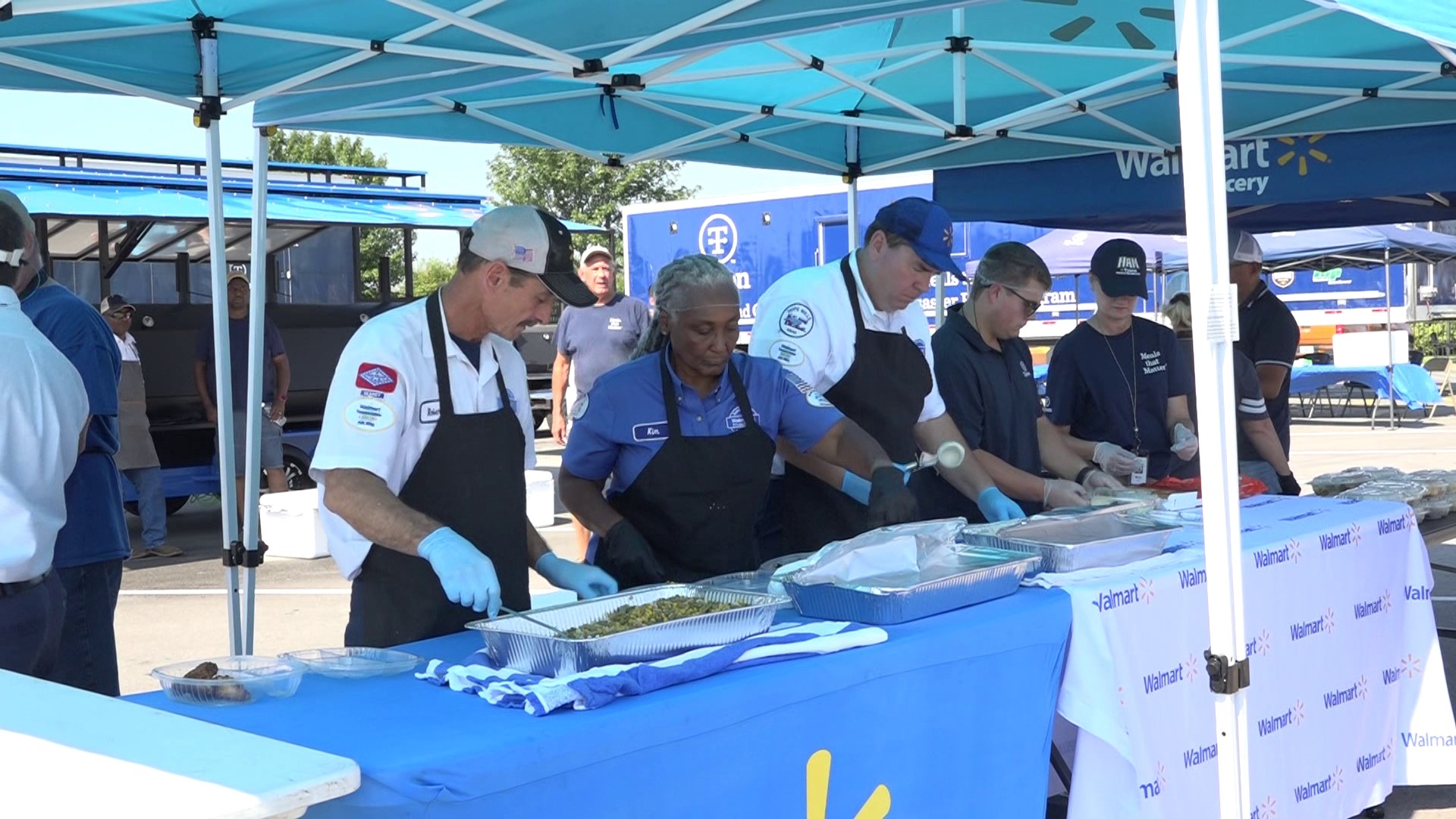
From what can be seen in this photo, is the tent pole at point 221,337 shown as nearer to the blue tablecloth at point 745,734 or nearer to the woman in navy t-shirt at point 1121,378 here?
the blue tablecloth at point 745,734

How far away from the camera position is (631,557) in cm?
280

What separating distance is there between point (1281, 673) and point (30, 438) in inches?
106

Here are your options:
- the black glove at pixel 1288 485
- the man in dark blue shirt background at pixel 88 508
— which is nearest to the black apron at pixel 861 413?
the man in dark blue shirt background at pixel 88 508

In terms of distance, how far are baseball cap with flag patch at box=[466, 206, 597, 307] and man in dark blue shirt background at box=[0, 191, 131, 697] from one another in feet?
3.66

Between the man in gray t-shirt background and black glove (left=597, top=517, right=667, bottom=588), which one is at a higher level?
the man in gray t-shirt background

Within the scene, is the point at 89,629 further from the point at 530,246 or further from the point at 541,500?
the point at 541,500

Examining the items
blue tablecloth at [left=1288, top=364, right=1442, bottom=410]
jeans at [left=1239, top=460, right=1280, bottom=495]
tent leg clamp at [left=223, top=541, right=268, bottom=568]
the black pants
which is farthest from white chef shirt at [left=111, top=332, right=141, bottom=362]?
blue tablecloth at [left=1288, top=364, right=1442, bottom=410]

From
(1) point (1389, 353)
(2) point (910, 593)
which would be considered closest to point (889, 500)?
(2) point (910, 593)

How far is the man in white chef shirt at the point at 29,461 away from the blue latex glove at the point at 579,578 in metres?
0.95

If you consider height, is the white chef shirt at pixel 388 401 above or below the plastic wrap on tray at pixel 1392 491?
above

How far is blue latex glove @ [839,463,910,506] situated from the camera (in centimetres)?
339

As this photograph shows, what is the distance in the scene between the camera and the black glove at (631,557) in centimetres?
281

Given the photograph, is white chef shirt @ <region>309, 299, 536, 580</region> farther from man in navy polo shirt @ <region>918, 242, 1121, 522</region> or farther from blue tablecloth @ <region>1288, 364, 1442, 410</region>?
blue tablecloth @ <region>1288, 364, 1442, 410</region>

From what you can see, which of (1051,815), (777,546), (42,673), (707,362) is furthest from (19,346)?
(1051,815)
